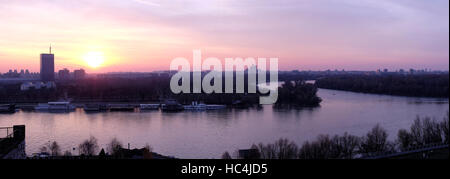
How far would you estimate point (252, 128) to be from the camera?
5035mm

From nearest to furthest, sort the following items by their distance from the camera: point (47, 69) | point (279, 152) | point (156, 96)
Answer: point (279, 152) < point (156, 96) < point (47, 69)

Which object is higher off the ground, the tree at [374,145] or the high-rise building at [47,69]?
the high-rise building at [47,69]

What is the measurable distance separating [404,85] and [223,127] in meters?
4.08

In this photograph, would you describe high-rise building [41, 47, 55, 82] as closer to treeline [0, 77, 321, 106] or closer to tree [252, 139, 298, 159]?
treeline [0, 77, 321, 106]

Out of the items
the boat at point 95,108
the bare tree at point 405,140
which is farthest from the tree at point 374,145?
the boat at point 95,108

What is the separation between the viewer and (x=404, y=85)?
760 cm

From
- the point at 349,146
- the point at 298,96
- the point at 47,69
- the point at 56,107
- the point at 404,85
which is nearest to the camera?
the point at 349,146

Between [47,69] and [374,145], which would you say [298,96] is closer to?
[374,145]

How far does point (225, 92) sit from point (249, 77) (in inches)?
102

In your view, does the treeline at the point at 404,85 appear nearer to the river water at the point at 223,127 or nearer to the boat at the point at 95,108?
the river water at the point at 223,127

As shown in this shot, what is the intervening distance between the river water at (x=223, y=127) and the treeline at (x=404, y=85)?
0.50 ft

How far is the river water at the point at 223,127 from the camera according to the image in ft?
13.1

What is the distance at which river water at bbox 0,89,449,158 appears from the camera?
398 cm

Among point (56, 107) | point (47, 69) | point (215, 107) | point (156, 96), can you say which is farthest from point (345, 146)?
point (47, 69)
